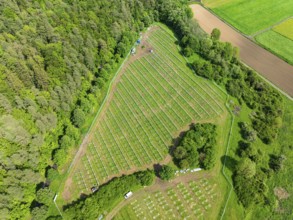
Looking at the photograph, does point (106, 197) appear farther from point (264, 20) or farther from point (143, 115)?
point (264, 20)

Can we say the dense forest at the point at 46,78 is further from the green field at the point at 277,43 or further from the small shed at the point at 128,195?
the green field at the point at 277,43

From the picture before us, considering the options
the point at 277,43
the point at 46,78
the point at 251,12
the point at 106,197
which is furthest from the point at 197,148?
the point at 251,12

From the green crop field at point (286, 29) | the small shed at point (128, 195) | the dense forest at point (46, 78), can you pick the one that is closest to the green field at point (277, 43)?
the green crop field at point (286, 29)

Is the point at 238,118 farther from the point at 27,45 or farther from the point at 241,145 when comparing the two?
the point at 27,45

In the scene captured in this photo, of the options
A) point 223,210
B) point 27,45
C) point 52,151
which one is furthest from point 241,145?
point 27,45

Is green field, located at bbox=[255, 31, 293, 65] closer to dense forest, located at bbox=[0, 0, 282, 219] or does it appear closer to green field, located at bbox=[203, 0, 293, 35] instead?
green field, located at bbox=[203, 0, 293, 35]

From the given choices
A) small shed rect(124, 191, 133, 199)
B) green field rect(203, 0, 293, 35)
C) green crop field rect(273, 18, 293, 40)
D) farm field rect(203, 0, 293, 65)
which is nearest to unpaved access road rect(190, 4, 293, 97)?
farm field rect(203, 0, 293, 65)
